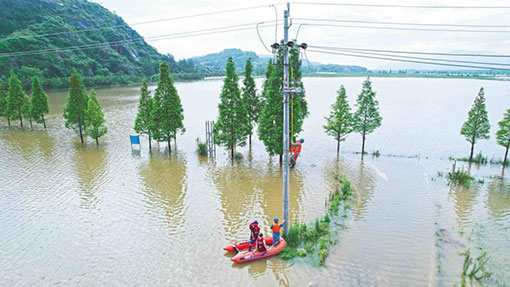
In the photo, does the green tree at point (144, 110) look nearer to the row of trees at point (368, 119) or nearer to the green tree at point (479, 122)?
the row of trees at point (368, 119)

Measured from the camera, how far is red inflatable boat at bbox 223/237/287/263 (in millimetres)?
11947

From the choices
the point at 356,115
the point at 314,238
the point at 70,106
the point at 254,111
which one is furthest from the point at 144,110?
the point at 314,238

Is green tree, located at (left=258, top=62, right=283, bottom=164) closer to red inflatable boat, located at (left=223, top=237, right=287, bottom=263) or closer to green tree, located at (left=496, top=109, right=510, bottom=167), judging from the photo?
red inflatable boat, located at (left=223, top=237, right=287, bottom=263)

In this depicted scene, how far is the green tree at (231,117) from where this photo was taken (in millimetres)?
25625

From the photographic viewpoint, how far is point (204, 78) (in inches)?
6216

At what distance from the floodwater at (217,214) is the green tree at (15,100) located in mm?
8046

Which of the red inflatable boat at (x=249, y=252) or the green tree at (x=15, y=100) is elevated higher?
the green tree at (x=15, y=100)

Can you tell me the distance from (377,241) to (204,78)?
15272cm

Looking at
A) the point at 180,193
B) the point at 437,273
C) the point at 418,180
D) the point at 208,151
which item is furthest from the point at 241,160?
the point at 437,273

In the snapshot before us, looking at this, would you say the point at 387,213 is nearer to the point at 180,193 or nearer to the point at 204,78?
the point at 180,193

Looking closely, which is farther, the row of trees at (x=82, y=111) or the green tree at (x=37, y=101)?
the green tree at (x=37, y=101)

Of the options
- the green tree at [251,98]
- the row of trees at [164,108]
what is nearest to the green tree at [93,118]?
the row of trees at [164,108]

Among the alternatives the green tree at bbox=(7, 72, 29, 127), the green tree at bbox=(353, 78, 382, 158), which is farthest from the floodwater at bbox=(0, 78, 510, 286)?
the green tree at bbox=(7, 72, 29, 127)

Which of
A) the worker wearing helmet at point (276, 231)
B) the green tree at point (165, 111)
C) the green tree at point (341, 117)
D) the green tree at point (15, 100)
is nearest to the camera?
the worker wearing helmet at point (276, 231)
